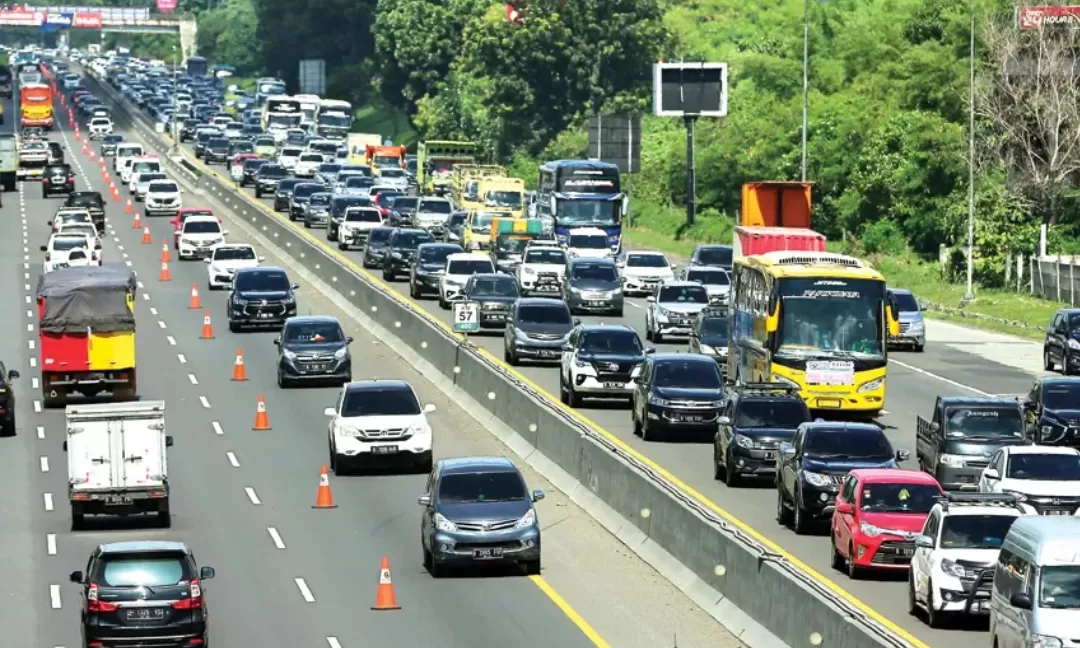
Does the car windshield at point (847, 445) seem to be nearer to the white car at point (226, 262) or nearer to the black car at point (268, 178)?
the white car at point (226, 262)

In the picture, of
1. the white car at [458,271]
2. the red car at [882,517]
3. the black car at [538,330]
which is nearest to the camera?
the red car at [882,517]

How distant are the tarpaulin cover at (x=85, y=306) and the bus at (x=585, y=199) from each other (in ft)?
92.8

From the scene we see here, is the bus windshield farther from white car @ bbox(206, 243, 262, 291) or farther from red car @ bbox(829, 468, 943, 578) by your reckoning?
white car @ bbox(206, 243, 262, 291)

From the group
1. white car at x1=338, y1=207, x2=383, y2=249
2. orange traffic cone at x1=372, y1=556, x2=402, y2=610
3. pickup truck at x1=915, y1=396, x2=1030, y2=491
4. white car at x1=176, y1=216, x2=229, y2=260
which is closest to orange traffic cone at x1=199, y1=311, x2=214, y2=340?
white car at x1=176, y1=216, x2=229, y2=260

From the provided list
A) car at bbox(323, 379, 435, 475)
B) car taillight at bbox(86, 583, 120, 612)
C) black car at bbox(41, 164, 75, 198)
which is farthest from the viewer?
black car at bbox(41, 164, 75, 198)

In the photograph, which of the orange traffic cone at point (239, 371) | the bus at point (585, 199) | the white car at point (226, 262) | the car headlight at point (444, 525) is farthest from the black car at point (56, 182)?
the car headlight at point (444, 525)

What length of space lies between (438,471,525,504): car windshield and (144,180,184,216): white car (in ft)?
229

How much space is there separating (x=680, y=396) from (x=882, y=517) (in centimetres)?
1383

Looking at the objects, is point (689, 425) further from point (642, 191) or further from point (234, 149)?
point (234, 149)

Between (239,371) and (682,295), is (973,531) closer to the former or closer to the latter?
(239,371)

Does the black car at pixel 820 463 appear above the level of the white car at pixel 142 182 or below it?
below

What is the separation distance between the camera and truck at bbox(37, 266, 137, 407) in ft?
174

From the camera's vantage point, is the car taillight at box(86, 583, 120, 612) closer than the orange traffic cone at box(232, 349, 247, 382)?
Yes

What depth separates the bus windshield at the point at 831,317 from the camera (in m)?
45.8
